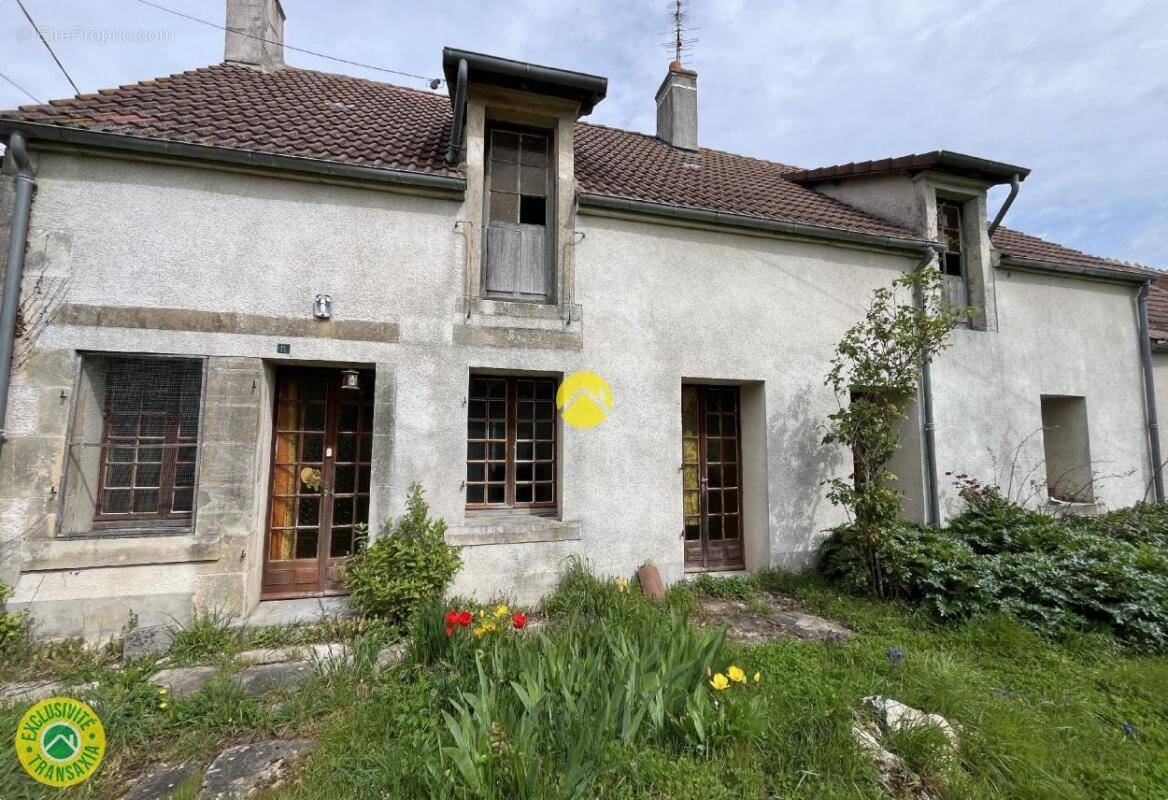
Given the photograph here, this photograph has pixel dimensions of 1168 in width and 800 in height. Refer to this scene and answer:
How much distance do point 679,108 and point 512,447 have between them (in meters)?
7.26

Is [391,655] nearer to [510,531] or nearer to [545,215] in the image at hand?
[510,531]

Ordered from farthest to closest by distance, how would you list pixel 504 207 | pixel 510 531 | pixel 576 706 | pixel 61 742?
pixel 504 207 < pixel 510 531 < pixel 576 706 < pixel 61 742

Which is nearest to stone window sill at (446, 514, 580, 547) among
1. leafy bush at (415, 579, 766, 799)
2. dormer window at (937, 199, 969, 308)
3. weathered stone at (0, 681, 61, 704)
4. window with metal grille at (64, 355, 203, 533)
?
leafy bush at (415, 579, 766, 799)

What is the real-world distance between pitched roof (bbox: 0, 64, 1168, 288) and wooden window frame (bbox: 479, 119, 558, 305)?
43cm

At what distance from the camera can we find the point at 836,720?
2.95m

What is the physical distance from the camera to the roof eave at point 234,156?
168 inches

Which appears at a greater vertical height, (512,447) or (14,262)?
(14,262)

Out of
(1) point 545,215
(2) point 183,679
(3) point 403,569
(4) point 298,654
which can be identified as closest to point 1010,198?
(1) point 545,215

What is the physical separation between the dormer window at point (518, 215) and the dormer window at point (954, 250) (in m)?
5.95

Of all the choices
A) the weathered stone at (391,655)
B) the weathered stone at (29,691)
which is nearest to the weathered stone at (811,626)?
the weathered stone at (391,655)

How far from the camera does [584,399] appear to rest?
17.8 feet

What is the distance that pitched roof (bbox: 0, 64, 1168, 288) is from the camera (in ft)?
16.1

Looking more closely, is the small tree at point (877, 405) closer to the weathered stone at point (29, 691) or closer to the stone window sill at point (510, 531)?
the stone window sill at point (510, 531)

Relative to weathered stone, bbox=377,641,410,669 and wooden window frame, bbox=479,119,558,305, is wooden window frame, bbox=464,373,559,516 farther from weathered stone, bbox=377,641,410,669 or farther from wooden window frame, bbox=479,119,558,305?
weathered stone, bbox=377,641,410,669
